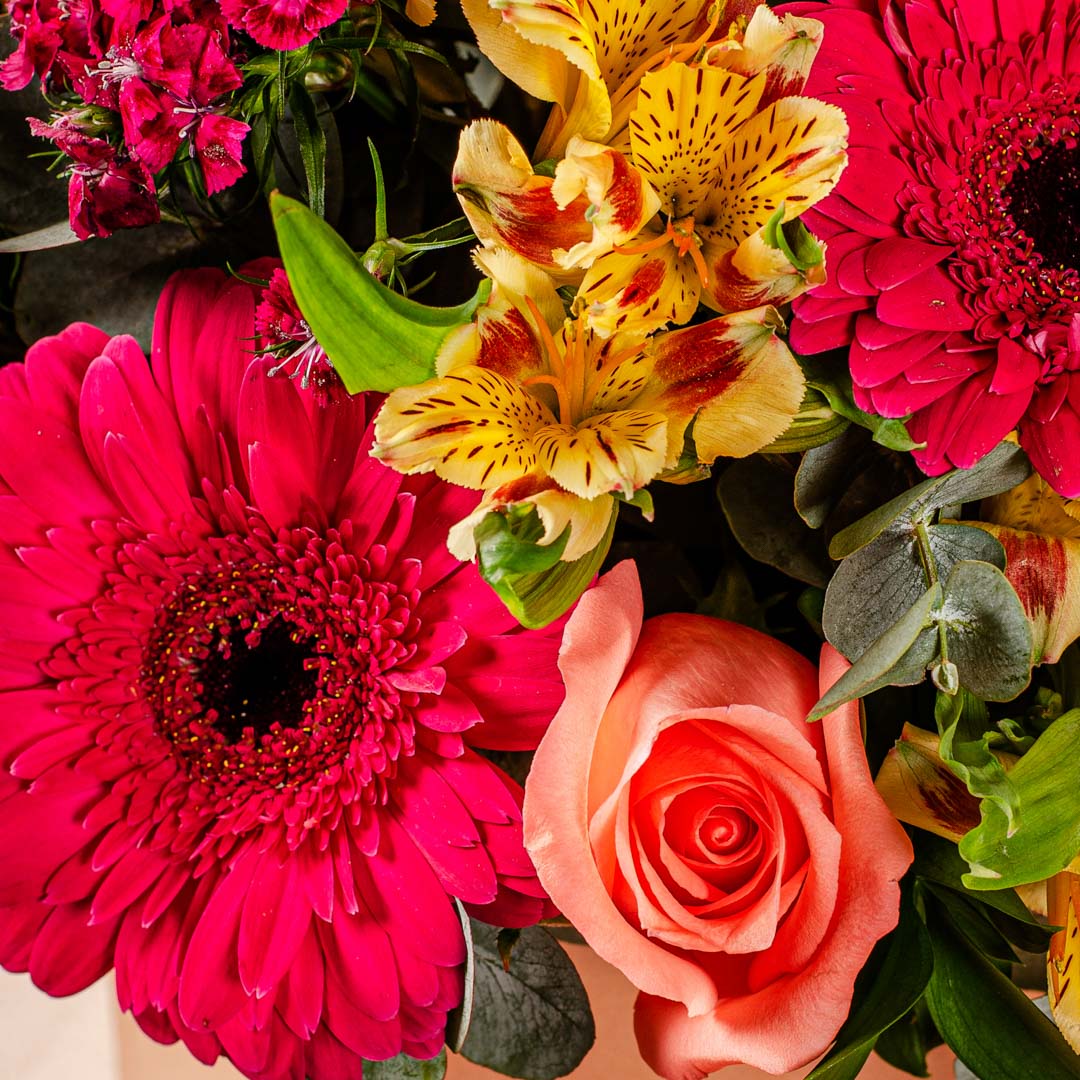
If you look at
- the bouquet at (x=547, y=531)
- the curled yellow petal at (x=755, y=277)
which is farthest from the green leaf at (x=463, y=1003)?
the curled yellow petal at (x=755, y=277)

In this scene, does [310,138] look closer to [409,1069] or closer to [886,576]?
[886,576]

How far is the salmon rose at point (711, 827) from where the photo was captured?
0.32 meters

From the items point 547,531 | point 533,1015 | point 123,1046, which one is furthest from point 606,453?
point 123,1046

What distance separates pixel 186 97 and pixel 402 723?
20 centimetres

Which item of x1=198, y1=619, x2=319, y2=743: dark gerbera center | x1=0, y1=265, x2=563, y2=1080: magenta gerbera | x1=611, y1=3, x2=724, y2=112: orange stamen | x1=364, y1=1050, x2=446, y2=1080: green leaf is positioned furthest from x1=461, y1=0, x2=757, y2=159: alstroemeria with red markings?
x1=364, y1=1050, x2=446, y2=1080: green leaf

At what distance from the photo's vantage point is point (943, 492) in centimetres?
33

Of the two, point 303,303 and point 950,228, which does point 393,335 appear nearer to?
point 303,303

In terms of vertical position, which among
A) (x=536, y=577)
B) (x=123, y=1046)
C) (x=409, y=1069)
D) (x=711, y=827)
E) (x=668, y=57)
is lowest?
(x=123, y=1046)

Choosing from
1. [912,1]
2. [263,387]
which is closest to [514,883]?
[263,387]

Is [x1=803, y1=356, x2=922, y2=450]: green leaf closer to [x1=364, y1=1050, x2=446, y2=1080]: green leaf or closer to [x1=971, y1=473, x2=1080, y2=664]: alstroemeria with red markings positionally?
[x1=971, y1=473, x2=1080, y2=664]: alstroemeria with red markings

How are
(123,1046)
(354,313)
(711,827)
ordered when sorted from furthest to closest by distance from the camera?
(123,1046)
(711,827)
(354,313)

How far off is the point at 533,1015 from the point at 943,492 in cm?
25

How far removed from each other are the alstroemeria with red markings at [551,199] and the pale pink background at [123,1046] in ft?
1.04

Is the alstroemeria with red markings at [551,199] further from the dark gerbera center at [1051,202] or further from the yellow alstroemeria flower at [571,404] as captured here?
the dark gerbera center at [1051,202]
